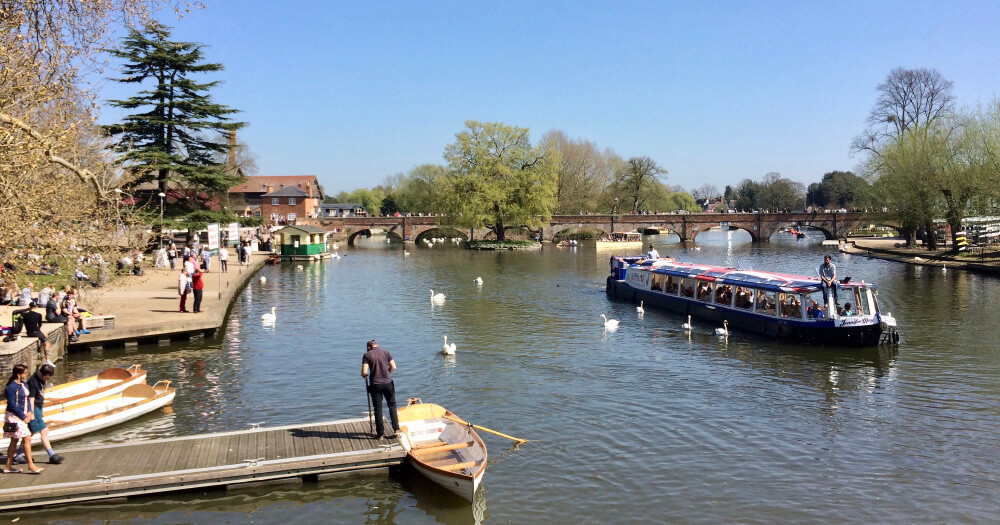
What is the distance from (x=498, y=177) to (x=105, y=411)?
242ft

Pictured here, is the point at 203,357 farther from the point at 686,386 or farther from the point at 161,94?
the point at 161,94

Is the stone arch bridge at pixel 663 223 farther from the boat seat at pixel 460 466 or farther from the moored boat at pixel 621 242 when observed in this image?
the boat seat at pixel 460 466

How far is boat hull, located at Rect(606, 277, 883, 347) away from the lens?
26.1 m

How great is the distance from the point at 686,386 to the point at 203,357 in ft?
51.2

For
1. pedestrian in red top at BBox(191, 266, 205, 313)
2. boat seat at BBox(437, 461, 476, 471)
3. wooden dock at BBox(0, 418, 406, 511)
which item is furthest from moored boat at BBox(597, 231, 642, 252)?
boat seat at BBox(437, 461, 476, 471)

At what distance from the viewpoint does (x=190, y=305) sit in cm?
3067

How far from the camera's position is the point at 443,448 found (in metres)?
14.1

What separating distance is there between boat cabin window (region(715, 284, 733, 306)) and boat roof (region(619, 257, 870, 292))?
245mm

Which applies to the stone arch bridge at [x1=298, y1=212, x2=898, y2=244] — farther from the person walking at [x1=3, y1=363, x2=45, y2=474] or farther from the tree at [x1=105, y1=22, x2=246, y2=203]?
the person walking at [x1=3, y1=363, x2=45, y2=474]

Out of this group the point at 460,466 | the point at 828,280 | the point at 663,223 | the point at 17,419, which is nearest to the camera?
the point at 17,419

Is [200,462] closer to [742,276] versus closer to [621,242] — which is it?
[742,276]

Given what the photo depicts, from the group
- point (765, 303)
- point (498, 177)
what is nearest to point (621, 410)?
point (765, 303)

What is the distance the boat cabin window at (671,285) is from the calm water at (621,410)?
1.73m

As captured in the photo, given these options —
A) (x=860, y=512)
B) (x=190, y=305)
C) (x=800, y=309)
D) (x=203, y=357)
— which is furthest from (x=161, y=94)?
(x=860, y=512)
